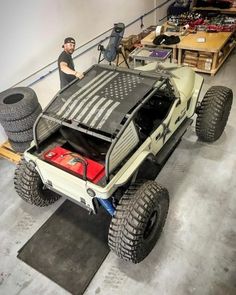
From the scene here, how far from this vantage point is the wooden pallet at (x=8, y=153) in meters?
3.87

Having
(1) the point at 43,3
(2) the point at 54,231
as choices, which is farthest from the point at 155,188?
(1) the point at 43,3

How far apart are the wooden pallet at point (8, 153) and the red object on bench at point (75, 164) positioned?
1475 mm

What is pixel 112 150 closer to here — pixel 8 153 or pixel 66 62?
pixel 66 62

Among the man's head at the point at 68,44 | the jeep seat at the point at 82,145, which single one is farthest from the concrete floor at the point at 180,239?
the man's head at the point at 68,44

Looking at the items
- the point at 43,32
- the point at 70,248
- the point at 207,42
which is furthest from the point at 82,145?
the point at 207,42

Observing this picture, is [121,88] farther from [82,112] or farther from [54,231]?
[54,231]

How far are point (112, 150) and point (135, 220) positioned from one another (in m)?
0.63

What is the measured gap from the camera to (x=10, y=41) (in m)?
3.91

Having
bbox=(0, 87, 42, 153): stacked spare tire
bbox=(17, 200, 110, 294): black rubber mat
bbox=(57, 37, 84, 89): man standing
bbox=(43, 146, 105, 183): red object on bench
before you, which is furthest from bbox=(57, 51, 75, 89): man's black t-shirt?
bbox=(17, 200, 110, 294): black rubber mat

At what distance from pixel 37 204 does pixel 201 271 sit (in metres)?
1.82

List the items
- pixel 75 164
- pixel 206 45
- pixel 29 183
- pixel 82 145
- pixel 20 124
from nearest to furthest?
pixel 75 164 → pixel 82 145 → pixel 29 183 → pixel 20 124 → pixel 206 45

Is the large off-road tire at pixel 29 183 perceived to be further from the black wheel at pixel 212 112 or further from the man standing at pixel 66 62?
the black wheel at pixel 212 112

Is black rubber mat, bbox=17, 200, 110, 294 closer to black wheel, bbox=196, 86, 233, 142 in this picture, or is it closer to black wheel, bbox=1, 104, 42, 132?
black wheel, bbox=1, 104, 42, 132

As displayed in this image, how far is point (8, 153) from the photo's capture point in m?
3.96
